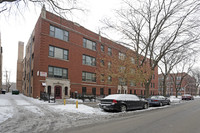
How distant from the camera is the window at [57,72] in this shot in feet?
77.1

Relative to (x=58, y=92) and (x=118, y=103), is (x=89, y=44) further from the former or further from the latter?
(x=118, y=103)

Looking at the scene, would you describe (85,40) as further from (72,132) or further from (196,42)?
(72,132)

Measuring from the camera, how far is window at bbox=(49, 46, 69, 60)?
78.5 feet

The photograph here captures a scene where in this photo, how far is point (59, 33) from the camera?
82.7 feet

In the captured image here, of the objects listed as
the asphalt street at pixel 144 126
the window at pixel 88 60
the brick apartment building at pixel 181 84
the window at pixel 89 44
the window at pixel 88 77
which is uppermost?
the window at pixel 89 44

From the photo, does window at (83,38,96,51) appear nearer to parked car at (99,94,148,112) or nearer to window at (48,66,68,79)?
window at (48,66,68,79)

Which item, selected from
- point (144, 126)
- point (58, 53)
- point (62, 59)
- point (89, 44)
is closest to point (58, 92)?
point (62, 59)

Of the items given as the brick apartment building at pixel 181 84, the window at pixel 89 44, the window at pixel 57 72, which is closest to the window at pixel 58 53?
the window at pixel 57 72

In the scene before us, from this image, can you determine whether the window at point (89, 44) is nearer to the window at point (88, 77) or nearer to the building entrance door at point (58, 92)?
the window at point (88, 77)

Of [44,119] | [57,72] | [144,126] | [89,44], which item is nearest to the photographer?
[144,126]

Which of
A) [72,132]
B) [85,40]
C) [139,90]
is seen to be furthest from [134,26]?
[139,90]

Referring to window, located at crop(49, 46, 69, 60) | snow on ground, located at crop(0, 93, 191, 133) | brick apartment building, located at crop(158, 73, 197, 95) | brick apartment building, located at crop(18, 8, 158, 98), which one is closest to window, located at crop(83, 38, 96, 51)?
brick apartment building, located at crop(18, 8, 158, 98)

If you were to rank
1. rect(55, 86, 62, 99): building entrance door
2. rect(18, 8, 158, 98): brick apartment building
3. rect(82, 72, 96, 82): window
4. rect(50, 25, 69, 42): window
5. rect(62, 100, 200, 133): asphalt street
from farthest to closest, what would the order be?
1. rect(82, 72, 96, 82): window
2. rect(50, 25, 69, 42): window
3. rect(55, 86, 62, 99): building entrance door
4. rect(18, 8, 158, 98): brick apartment building
5. rect(62, 100, 200, 133): asphalt street

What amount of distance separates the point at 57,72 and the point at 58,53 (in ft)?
9.78
